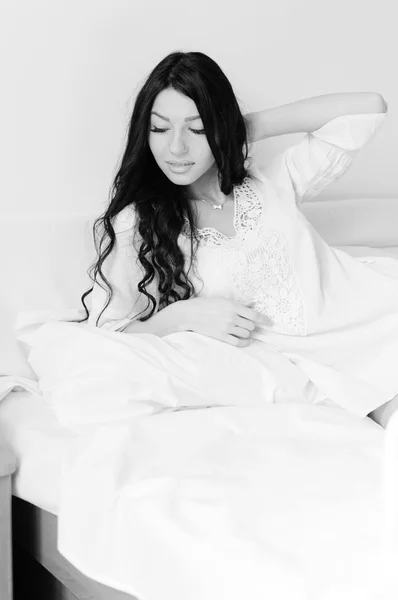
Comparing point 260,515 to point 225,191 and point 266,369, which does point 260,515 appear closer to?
point 266,369

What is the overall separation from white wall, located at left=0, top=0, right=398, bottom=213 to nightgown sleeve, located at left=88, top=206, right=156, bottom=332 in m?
0.37

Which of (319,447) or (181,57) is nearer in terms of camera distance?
(319,447)

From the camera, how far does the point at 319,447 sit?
1197 millimetres

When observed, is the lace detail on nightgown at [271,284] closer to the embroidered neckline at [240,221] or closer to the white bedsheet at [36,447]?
the embroidered neckline at [240,221]

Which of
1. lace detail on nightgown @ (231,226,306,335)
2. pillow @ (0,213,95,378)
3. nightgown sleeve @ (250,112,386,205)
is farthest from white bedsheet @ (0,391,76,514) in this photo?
nightgown sleeve @ (250,112,386,205)

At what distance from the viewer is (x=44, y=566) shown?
57.0 inches

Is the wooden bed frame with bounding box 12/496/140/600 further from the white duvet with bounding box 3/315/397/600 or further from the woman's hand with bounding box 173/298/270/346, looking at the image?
the woman's hand with bounding box 173/298/270/346

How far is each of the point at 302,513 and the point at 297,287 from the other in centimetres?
64

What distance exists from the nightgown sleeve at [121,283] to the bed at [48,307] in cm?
18

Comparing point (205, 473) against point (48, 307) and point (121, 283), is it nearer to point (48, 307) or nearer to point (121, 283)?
point (121, 283)

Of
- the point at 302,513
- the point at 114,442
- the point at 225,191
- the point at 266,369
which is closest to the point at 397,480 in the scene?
the point at 302,513

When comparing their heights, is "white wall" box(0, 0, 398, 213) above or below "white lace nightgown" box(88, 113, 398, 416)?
above

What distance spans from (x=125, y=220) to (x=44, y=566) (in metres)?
0.66

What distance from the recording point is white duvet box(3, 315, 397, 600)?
900mm
